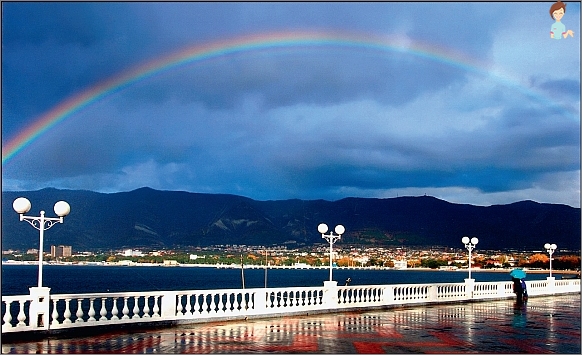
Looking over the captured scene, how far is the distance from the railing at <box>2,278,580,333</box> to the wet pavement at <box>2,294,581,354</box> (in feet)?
1.91

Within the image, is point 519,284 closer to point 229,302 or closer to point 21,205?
point 229,302

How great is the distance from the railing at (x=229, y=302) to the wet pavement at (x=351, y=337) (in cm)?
58

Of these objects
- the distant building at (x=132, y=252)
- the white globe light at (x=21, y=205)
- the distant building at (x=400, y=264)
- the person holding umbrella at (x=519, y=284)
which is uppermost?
the white globe light at (x=21, y=205)

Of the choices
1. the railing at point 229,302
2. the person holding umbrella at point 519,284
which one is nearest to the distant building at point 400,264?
the railing at point 229,302

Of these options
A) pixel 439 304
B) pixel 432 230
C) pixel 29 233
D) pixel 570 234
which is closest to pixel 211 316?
pixel 439 304

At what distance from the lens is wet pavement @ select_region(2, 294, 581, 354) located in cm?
1435

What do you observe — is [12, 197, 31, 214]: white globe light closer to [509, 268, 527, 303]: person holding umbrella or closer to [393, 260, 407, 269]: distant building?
[509, 268, 527, 303]: person holding umbrella

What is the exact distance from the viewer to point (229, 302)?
2098 centimetres

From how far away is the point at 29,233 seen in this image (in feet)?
469

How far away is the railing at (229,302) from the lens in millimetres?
15719

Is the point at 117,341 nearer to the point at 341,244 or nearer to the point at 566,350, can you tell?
the point at 566,350

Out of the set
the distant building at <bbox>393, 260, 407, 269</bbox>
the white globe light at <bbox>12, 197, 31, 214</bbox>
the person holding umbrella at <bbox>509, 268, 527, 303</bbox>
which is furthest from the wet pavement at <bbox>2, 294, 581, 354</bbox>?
the distant building at <bbox>393, 260, 407, 269</bbox>

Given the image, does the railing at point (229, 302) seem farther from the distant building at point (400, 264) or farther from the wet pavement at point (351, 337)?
the distant building at point (400, 264)

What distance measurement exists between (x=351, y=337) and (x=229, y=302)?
17.8 ft
